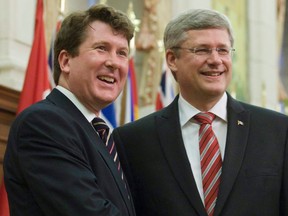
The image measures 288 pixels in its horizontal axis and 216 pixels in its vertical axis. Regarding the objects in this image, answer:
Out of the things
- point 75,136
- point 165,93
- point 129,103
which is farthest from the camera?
point 165,93

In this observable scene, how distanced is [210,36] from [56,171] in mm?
1158

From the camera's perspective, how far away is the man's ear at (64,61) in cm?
262

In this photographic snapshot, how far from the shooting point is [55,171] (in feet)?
7.32

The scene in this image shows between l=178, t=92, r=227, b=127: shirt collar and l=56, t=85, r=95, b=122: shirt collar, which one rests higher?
l=56, t=85, r=95, b=122: shirt collar

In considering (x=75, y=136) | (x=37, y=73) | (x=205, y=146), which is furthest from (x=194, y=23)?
(x=37, y=73)

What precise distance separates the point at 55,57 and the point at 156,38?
6.79m

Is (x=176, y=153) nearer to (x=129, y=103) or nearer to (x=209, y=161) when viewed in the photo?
(x=209, y=161)

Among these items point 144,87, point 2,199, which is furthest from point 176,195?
point 144,87

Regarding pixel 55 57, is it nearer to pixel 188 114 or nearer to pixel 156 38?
pixel 188 114

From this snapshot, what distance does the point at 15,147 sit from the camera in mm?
2312

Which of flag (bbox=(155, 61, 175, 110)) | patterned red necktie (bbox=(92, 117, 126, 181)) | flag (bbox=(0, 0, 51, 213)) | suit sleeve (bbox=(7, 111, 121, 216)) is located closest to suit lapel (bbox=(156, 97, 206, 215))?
patterned red necktie (bbox=(92, 117, 126, 181))

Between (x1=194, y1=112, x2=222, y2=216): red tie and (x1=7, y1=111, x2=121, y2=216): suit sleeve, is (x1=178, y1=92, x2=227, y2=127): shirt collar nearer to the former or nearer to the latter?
(x1=194, y1=112, x2=222, y2=216): red tie

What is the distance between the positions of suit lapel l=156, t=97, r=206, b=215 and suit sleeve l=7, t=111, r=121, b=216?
73 centimetres

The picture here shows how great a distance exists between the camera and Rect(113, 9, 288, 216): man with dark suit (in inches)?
115
